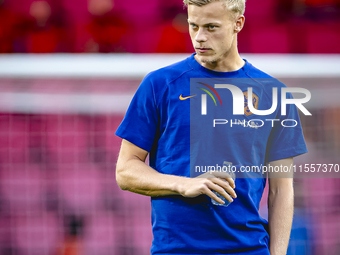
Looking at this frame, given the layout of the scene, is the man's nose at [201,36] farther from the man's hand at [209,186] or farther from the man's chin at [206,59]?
the man's hand at [209,186]

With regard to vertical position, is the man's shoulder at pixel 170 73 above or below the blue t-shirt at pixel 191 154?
above

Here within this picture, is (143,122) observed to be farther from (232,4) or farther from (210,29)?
(232,4)

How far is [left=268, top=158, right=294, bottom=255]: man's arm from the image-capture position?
56.3 inches

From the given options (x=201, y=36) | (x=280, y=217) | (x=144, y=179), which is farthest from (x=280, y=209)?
(x=201, y=36)

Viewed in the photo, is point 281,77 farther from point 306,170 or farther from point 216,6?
point 216,6

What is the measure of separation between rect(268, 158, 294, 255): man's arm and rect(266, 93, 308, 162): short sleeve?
28mm

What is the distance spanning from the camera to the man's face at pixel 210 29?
1.32m

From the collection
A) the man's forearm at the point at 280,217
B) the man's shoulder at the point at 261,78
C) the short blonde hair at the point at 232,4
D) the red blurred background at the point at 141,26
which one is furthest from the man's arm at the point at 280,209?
the red blurred background at the point at 141,26

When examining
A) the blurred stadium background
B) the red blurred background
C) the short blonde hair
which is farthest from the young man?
the red blurred background

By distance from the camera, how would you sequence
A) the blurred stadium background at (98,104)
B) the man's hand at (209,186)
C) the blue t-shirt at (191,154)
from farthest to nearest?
the blurred stadium background at (98,104)
the blue t-shirt at (191,154)
the man's hand at (209,186)

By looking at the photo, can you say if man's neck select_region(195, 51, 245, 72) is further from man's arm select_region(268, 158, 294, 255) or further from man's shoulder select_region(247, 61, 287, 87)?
man's arm select_region(268, 158, 294, 255)

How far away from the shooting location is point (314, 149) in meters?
3.39

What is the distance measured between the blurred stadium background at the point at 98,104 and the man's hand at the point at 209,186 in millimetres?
1733

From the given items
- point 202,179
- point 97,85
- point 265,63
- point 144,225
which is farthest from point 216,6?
point 144,225
